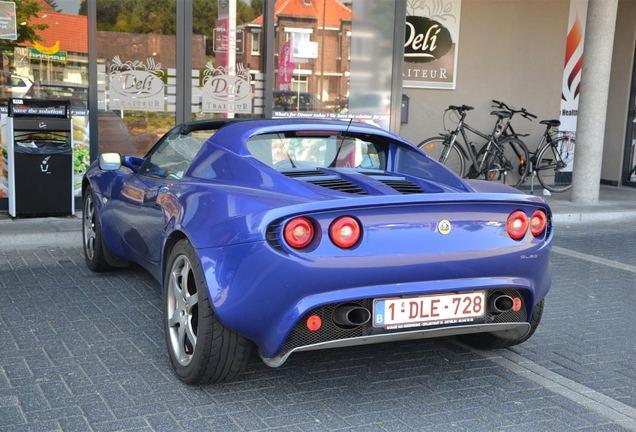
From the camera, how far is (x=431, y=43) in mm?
11391

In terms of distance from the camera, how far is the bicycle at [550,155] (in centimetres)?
1174

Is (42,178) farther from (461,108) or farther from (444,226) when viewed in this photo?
(461,108)

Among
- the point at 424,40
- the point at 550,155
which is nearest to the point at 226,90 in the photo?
the point at 424,40

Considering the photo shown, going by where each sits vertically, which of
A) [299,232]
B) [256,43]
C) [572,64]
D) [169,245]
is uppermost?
[572,64]

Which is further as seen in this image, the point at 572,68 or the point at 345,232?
the point at 572,68

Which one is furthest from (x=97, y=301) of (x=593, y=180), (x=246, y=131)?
(x=593, y=180)

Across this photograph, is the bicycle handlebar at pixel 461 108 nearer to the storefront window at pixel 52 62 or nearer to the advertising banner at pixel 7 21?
the storefront window at pixel 52 62

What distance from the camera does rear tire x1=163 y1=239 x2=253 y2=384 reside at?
10.9ft

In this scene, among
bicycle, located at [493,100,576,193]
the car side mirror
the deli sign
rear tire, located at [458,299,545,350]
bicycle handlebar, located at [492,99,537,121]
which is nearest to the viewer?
rear tire, located at [458,299,545,350]

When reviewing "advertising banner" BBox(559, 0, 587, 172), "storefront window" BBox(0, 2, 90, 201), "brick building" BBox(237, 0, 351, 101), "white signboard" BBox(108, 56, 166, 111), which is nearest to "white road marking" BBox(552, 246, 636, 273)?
"brick building" BBox(237, 0, 351, 101)

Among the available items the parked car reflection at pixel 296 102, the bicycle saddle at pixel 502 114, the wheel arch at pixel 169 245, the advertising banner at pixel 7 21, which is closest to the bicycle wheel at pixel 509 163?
the bicycle saddle at pixel 502 114

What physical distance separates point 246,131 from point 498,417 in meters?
1.98

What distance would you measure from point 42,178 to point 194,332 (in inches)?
186

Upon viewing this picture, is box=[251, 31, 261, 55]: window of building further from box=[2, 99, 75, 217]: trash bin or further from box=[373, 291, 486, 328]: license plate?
box=[373, 291, 486, 328]: license plate
